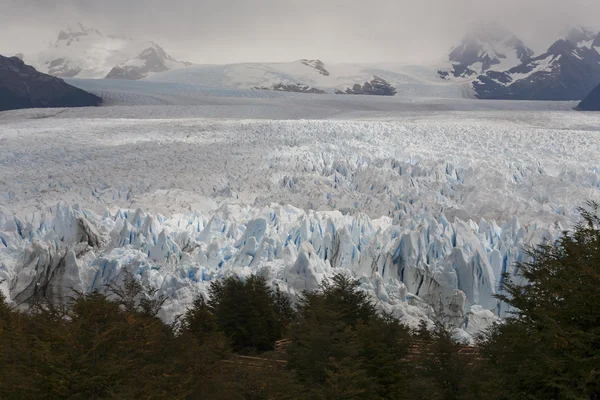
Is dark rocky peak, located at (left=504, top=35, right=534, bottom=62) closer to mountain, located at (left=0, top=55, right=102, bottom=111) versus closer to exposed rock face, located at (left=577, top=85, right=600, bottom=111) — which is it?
exposed rock face, located at (left=577, top=85, right=600, bottom=111)

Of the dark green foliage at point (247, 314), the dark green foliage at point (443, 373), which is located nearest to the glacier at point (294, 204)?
the dark green foliage at point (247, 314)

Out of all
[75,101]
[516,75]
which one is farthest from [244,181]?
[516,75]

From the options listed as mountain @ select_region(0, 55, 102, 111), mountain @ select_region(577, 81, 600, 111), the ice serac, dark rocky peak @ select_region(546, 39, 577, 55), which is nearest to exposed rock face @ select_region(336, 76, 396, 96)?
mountain @ select_region(577, 81, 600, 111)

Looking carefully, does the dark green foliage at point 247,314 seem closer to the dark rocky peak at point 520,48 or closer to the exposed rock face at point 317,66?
the exposed rock face at point 317,66

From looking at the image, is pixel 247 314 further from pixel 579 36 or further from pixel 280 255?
pixel 579 36

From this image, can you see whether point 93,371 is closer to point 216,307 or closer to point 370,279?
point 216,307

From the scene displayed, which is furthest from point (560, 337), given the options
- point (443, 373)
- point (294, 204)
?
point (294, 204)

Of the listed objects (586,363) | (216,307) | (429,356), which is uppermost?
(586,363)
